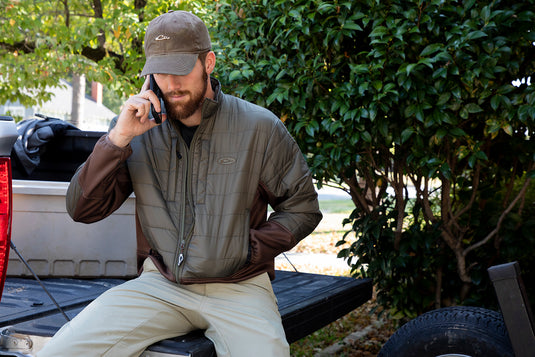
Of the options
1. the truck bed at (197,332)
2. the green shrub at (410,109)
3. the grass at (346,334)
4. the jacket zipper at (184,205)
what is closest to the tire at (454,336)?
the truck bed at (197,332)

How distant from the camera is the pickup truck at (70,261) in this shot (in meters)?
3.00

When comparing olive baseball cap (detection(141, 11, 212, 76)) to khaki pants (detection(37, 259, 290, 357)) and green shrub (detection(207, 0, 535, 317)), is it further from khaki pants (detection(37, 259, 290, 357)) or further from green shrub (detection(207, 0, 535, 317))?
green shrub (detection(207, 0, 535, 317))

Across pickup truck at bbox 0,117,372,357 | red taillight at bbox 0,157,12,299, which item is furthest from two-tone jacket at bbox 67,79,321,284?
pickup truck at bbox 0,117,372,357

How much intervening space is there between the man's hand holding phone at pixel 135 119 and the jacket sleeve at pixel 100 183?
0.04 meters

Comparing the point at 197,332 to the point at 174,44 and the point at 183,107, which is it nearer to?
the point at 183,107

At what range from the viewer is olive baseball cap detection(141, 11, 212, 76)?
251 cm

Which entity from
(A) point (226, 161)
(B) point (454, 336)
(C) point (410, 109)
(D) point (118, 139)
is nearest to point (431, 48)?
(C) point (410, 109)

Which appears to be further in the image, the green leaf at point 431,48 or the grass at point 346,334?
the grass at point 346,334

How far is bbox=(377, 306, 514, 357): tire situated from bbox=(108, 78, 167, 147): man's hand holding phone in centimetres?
137

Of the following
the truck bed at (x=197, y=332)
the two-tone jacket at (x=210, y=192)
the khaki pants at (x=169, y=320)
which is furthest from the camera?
the two-tone jacket at (x=210, y=192)

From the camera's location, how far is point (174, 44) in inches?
100

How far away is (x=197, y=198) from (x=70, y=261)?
133cm

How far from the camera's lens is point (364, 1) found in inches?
141

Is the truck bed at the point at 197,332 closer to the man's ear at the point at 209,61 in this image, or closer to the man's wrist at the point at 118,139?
the man's wrist at the point at 118,139
